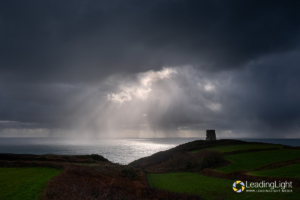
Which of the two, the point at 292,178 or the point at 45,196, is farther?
the point at 292,178

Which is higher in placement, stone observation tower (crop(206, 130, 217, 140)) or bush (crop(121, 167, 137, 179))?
stone observation tower (crop(206, 130, 217, 140))

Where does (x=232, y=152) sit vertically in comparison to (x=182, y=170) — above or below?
above

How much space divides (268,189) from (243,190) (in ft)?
7.25

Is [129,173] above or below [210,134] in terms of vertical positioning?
below

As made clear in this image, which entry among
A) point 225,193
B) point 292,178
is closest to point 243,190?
point 225,193

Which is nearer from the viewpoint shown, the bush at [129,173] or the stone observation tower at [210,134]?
the bush at [129,173]

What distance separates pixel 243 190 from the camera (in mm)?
18062

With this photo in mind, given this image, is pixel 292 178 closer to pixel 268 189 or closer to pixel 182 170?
pixel 268 189

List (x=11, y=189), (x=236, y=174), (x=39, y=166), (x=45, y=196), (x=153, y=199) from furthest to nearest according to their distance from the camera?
(x=39, y=166), (x=236, y=174), (x=153, y=199), (x=11, y=189), (x=45, y=196)

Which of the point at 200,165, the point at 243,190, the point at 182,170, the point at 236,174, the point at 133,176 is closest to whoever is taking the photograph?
the point at 243,190

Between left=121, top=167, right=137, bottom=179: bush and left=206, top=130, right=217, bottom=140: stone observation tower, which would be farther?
left=206, top=130, right=217, bottom=140: stone observation tower

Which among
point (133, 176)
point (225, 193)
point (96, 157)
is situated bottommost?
point (96, 157)

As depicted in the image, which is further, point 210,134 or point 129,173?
point 210,134

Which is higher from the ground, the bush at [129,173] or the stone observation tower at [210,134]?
the stone observation tower at [210,134]
